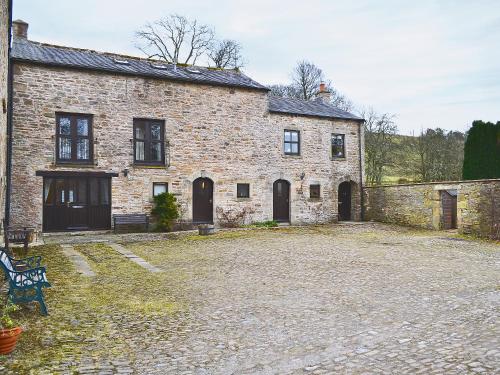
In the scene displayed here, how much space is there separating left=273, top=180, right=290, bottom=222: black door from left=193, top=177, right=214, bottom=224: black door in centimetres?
344

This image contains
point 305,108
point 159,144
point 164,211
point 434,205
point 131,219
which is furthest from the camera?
point 305,108

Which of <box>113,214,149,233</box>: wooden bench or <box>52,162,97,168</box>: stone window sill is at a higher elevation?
<box>52,162,97,168</box>: stone window sill

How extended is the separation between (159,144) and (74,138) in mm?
3335

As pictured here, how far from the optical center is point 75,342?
435 cm

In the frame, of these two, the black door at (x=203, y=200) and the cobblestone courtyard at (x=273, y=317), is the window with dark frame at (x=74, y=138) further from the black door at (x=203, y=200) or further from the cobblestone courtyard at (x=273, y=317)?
the cobblestone courtyard at (x=273, y=317)

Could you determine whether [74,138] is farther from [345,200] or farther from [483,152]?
[483,152]

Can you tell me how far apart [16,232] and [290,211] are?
40.6ft

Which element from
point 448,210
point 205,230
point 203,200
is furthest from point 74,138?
point 448,210

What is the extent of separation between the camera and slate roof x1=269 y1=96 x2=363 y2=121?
64.8ft

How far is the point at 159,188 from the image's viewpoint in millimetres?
16531

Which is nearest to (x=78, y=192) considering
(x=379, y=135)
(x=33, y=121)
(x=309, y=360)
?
(x=33, y=121)

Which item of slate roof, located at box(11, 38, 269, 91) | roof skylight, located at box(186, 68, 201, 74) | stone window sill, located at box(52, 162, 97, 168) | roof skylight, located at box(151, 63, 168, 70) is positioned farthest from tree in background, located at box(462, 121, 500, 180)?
stone window sill, located at box(52, 162, 97, 168)

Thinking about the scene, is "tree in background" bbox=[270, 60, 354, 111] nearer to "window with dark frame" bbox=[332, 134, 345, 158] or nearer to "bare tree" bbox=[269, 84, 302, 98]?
"bare tree" bbox=[269, 84, 302, 98]

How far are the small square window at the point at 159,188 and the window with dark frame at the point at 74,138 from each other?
272cm
